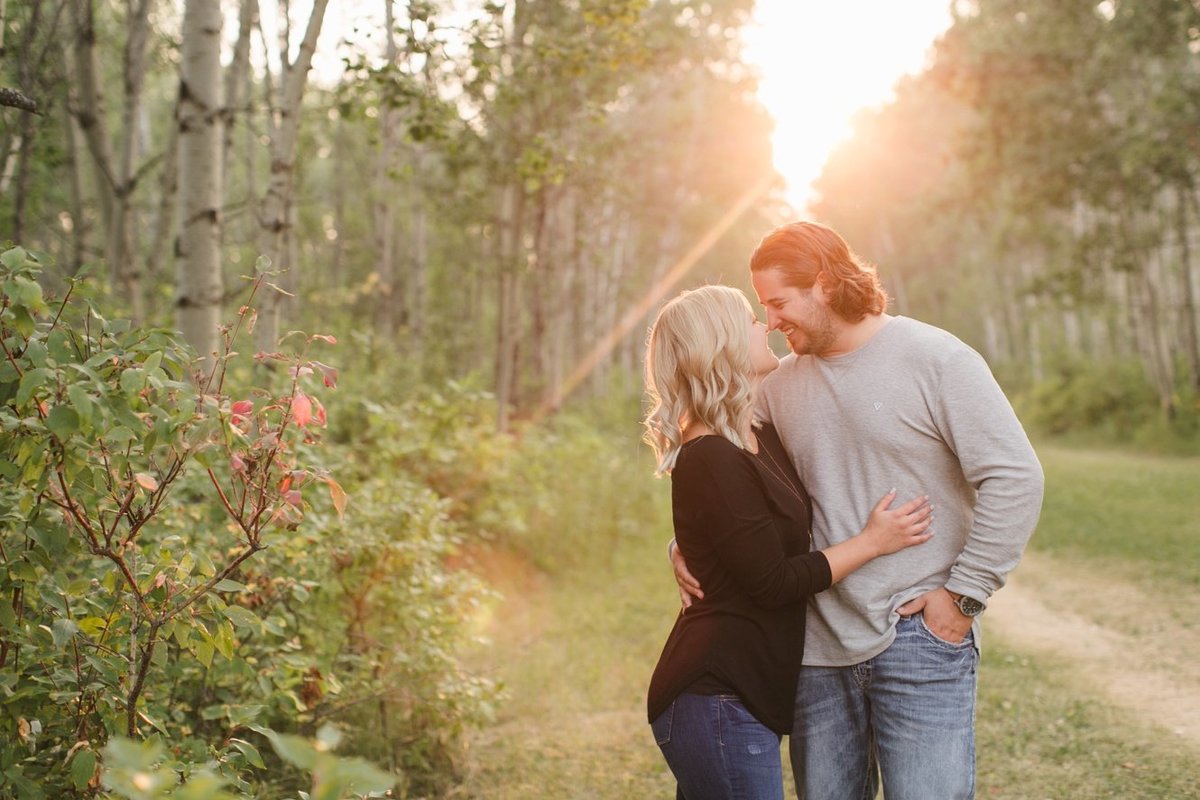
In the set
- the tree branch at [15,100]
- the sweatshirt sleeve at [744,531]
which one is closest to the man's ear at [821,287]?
the sweatshirt sleeve at [744,531]

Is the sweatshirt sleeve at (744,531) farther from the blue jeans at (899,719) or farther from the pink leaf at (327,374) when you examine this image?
the pink leaf at (327,374)

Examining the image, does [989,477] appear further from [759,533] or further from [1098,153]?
[1098,153]

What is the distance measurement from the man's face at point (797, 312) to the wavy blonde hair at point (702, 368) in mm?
172

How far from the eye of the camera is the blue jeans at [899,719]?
2.70 m

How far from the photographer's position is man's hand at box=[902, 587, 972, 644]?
8.92 ft

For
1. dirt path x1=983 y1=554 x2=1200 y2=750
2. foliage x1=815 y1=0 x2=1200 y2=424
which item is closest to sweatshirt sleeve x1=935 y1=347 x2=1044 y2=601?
dirt path x1=983 y1=554 x2=1200 y2=750

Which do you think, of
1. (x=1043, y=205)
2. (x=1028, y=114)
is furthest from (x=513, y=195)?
(x=1043, y=205)

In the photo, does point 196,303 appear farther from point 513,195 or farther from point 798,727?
point 513,195

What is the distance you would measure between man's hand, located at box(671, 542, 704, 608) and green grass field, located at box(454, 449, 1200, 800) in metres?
2.51

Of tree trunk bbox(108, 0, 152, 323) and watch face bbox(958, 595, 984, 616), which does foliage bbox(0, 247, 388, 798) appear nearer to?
watch face bbox(958, 595, 984, 616)

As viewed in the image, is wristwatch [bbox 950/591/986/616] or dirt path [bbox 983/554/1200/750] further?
dirt path [bbox 983/554/1200/750]

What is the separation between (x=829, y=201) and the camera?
47.8 m

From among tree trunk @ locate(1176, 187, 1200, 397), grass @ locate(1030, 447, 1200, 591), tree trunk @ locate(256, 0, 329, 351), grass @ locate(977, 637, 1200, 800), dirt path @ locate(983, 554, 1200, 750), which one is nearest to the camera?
grass @ locate(977, 637, 1200, 800)

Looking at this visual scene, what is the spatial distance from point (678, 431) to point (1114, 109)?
2231 centimetres
